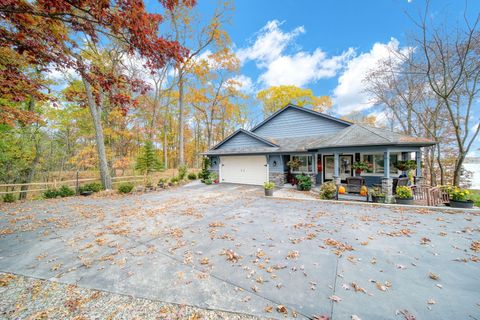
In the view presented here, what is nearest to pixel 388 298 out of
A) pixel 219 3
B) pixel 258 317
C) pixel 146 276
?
pixel 258 317

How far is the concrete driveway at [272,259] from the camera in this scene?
244 cm

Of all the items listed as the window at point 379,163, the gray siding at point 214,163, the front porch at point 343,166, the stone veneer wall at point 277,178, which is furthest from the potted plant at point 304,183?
the gray siding at point 214,163

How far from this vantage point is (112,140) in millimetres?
17438

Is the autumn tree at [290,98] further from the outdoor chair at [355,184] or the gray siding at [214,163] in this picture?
the outdoor chair at [355,184]

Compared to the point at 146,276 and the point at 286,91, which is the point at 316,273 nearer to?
the point at 146,276

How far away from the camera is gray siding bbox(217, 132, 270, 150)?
43.9 ft

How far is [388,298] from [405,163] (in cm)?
892

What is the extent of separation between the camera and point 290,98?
23125mm

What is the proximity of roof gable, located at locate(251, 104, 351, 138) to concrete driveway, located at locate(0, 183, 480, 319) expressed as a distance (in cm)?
769

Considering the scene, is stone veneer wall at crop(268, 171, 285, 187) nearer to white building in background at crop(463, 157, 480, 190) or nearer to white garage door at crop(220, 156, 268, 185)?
white garage door at crop(220, 156, 268, 185)

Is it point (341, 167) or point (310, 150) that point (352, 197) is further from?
point (341, 167)

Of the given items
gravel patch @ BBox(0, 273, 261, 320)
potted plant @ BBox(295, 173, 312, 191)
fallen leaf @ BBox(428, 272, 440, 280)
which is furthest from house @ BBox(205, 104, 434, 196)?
gravel patch @ BBox(0, 273, 261, 320)

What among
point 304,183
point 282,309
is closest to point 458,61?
point 304,183

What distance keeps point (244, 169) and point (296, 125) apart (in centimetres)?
534
